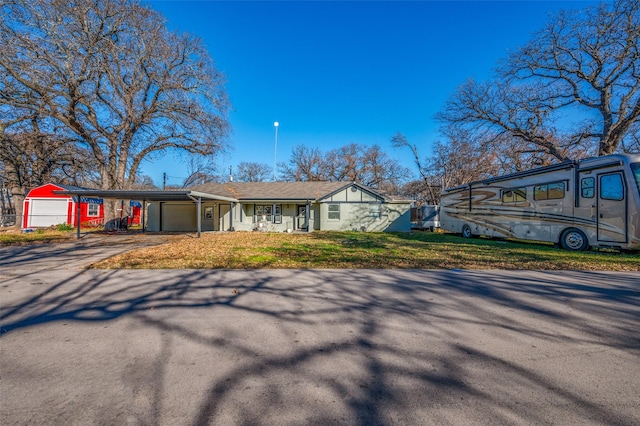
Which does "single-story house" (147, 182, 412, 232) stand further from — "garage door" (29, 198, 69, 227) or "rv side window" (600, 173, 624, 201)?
"rv side window" (600, 173, 624, 201)

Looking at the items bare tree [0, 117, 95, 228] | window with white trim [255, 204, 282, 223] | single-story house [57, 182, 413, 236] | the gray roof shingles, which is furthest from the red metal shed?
window with white trim [255, 204, 282, 223]

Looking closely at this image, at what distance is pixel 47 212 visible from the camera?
22.9 meters

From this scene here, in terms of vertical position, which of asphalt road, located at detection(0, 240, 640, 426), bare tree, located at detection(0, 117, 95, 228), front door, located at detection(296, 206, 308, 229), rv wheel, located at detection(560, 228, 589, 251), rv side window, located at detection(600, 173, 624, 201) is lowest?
asphalt road, located at detection(0, 240, 640, 426)

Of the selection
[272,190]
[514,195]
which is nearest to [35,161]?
[272,190]

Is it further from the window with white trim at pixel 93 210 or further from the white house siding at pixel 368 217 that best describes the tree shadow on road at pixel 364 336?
the window with white trim at pixel 93 210

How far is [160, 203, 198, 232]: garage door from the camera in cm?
2106

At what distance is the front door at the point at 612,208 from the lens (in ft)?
29.2

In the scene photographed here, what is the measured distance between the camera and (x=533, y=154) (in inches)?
879

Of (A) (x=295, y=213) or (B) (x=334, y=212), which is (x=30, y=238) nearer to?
(A) (x=295, y=213)

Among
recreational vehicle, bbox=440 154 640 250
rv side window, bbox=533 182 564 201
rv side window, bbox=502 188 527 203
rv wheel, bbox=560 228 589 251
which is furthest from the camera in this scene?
rv side window, bbox=502 188 527 203

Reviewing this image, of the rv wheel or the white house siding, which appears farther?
the white house siding

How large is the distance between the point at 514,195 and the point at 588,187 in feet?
10.2

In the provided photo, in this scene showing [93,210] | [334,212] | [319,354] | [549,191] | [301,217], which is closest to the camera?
[319,354]

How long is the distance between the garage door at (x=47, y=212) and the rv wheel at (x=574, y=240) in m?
32.3
